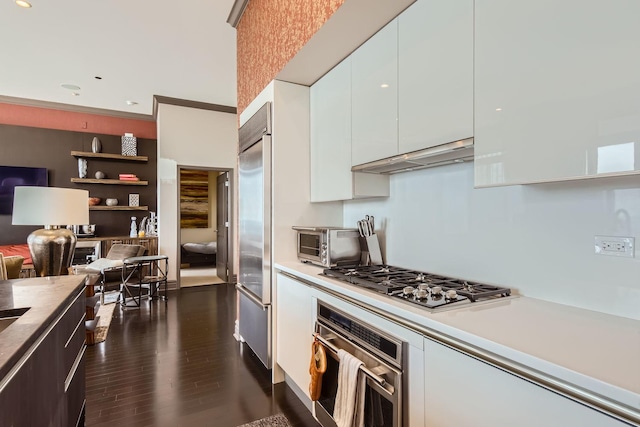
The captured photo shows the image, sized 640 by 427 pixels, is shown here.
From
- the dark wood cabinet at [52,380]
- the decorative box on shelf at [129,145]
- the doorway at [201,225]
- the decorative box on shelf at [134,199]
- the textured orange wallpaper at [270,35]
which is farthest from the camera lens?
the doorway at [201,225]

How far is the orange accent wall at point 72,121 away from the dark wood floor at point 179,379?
4.15m

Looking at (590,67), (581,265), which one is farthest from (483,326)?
(590,67)

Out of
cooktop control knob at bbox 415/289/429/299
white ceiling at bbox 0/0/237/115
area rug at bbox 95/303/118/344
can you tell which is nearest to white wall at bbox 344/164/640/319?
Answer: cooktop control knob at bbox 415/289/429/299

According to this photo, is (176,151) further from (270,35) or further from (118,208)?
(270,35)

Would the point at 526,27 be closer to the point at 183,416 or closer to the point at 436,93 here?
the point at 436,93

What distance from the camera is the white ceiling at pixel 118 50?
131 inches

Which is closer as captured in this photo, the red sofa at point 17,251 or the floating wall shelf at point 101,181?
the red sofa at point 17,251

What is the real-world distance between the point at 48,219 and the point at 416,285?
2489 mm

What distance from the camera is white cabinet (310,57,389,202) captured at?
225 cm

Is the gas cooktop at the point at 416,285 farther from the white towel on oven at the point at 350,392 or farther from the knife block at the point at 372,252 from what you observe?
the white towel on oven at the point at 350,392

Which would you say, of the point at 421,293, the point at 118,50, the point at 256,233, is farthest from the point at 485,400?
the point at 118,50

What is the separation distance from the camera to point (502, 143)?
1.30 meters

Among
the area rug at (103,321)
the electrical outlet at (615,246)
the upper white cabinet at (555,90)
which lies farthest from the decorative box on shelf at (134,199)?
the electrical outlet at (615,246)

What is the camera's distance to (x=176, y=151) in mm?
5738
